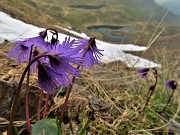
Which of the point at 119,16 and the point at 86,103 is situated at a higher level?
the point at 119,16

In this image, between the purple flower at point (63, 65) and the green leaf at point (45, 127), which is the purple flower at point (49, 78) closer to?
the purple flower at point (63, 65)

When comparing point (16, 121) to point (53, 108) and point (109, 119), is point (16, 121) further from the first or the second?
point (109, 119)

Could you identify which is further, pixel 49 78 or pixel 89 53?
pixel 89 53

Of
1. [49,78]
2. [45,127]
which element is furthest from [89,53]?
[49,78]

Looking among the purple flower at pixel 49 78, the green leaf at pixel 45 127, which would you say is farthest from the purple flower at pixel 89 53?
the purple flower at pixel 49 78

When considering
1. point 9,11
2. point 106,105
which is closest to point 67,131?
point 106,105

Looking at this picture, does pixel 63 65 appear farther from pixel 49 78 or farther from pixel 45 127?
pixel 45 127
